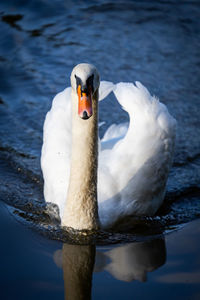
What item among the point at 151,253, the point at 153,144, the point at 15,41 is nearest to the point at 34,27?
the point at 15,41

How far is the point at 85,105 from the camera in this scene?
14.3ft

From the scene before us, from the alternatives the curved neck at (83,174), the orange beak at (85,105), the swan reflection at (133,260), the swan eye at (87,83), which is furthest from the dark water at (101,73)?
the swan eye at (87,83)

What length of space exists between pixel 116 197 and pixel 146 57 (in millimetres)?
5046

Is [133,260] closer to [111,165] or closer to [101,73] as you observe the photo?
[111,165]

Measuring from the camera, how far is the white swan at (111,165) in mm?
5188

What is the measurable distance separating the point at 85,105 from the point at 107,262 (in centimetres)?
168

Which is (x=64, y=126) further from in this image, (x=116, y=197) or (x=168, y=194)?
(x=168, y=194)

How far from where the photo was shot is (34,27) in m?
11.4

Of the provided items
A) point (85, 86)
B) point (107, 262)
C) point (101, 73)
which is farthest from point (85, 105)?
point (101, 73)

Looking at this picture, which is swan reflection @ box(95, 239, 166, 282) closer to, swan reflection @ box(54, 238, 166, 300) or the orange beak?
swan reflection @ box(54, 238, 166, 300)

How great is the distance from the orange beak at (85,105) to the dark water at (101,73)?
1.59 meters

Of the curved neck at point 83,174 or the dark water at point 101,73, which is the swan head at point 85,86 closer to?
the curved neck at point 83,174

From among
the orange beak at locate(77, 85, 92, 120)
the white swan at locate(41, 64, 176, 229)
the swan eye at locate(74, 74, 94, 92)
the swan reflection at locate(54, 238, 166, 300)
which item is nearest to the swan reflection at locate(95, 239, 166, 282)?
the swan reflection at locate(54, 238, 166, 300)

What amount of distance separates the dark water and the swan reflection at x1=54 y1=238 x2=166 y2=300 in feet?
0.25
